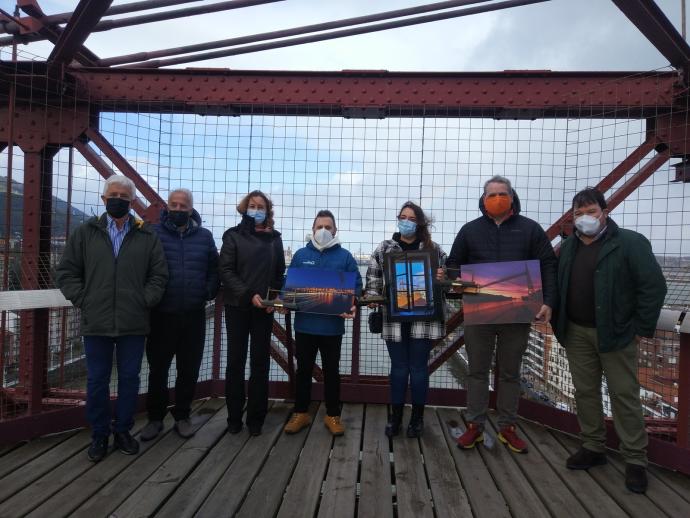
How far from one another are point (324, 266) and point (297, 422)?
4.32 feet

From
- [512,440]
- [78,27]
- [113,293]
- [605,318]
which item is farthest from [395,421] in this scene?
[78,27]

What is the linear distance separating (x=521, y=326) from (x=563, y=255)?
607 mm

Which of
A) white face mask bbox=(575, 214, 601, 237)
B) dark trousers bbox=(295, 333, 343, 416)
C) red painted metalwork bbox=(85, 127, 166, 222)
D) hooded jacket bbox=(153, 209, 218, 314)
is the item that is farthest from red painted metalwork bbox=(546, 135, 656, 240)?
red painted metalwork bbox=(85, 127, 166, 222)

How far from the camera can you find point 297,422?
11.1 ft

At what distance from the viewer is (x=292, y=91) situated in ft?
12.6

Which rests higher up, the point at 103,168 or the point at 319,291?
the point at 103,168

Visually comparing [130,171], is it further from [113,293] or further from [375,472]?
[375,472]

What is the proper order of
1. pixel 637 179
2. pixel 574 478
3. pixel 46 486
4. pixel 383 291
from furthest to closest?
pixel 637 179 < pixel 383 291 < pixel 574 478 < pixel 46 486

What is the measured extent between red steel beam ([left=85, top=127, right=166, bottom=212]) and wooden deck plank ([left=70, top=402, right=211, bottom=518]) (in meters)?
2.03

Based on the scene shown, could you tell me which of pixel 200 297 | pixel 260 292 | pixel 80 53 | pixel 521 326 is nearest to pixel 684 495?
pixel 521 326

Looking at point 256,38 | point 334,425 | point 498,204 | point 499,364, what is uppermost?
point 256,38

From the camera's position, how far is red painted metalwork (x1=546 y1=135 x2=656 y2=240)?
142 inches

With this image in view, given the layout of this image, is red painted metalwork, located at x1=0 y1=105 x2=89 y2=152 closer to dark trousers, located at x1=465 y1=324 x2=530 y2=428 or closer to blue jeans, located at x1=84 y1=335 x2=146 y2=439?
blue jeans, located at x1=84 y1=335 x2=146 y2=439

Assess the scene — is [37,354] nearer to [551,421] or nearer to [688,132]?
[551,421]
